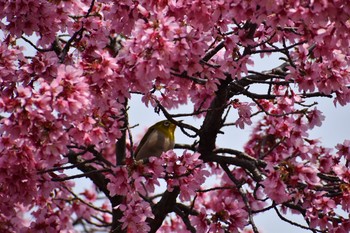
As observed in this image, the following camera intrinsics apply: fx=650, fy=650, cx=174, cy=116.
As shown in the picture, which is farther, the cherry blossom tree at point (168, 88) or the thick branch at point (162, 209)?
the thick branch at point (162, 209)

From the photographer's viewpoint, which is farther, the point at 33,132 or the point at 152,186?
the point at 152,186

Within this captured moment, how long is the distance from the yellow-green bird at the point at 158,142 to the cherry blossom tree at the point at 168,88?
3.00 feet

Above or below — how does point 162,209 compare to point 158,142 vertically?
below

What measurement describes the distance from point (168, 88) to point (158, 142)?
1.37m

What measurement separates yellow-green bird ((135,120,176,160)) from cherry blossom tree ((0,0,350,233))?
3.00ft

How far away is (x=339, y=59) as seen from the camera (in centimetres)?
655

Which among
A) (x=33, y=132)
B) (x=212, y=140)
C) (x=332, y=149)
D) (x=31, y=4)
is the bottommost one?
(x=33, y=132)

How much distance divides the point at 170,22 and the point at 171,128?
3520mm

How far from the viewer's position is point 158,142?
902 cm

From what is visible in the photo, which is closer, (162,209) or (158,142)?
(162,209)

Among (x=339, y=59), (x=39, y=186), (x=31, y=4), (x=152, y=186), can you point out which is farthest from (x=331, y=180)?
(x=31, y=4)

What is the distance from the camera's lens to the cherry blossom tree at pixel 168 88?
5785 millimetres

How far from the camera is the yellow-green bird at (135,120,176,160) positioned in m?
9.01

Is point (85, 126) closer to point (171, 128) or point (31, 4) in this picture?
point (31, 4)
